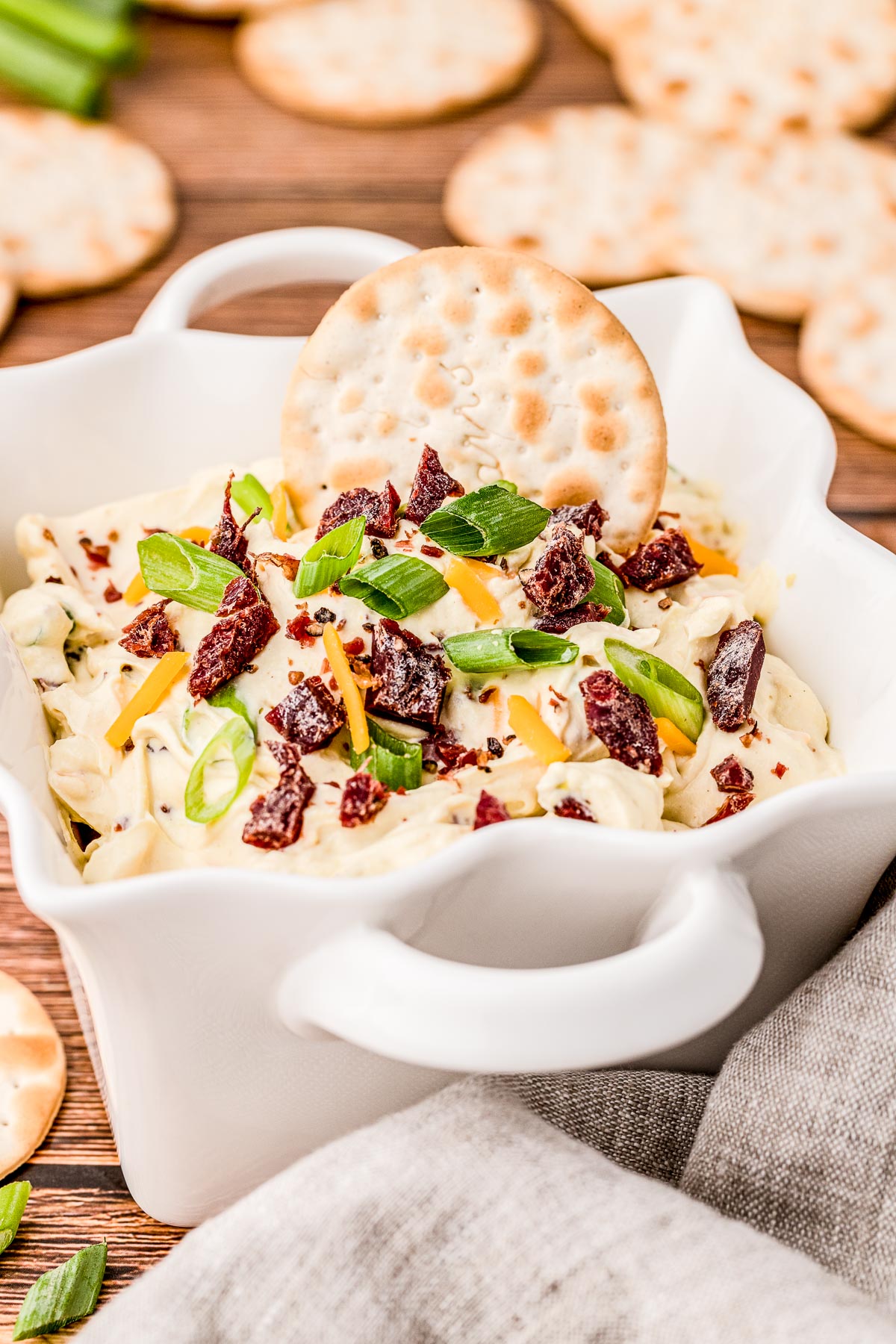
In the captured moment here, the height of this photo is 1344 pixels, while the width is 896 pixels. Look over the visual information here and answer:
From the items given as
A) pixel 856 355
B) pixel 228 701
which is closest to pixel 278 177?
pixel 856 355

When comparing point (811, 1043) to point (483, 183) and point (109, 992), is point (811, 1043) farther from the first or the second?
point (483, 183)

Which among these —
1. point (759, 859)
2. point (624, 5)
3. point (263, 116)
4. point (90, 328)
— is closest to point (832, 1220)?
point (759, 859)

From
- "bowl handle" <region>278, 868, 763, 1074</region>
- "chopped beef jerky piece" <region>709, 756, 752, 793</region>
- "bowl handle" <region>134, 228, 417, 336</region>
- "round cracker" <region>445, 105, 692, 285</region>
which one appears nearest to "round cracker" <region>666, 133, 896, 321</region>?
"round cracker" <region>445, 105, 692, 285</region>

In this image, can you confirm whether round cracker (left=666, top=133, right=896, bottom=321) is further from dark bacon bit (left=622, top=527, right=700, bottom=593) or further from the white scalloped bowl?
dark bacon bit (left=622, top=527, right=700, bottom=593)

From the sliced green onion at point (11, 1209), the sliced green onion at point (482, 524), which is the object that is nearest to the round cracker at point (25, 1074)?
the sliced green onion at point (11, 1209)

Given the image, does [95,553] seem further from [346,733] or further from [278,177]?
[278,177]

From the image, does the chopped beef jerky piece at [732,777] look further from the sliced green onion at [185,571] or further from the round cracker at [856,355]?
the round cracker at [856,355]
